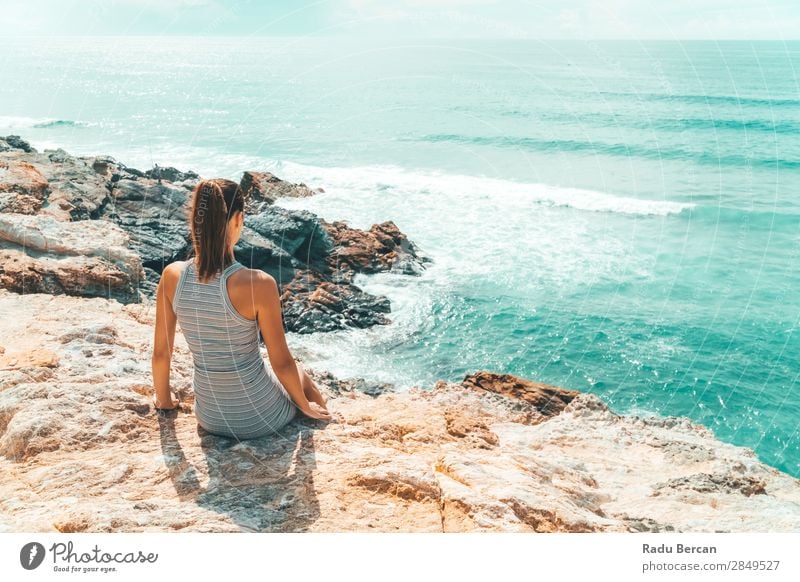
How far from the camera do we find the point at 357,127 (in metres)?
33.0

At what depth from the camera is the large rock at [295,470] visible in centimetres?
288

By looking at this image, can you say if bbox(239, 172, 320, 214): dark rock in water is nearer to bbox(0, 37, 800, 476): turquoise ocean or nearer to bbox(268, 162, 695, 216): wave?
bbox(0, 37, 800, 476): turquoise ocean

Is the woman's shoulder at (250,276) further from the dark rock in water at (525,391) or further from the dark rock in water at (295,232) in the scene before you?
the dark rock in water at (295,232)

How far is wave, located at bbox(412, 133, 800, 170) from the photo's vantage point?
25.9 meters

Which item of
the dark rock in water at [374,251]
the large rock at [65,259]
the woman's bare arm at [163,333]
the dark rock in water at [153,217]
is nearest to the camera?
the woman's bare arm at [163,333]

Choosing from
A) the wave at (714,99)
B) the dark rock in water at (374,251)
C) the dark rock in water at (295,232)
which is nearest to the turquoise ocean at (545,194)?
the wave at (714,99)

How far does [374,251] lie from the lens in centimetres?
1451

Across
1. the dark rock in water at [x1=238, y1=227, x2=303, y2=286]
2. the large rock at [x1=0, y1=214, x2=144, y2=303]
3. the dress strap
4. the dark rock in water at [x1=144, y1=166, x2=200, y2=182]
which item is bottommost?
the dark rock in water at [x1=238, y1=227, x2=303, y2=286]

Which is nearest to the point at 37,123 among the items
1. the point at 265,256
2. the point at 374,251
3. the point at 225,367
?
the point at 374,251

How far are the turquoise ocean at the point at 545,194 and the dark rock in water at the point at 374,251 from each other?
49cm

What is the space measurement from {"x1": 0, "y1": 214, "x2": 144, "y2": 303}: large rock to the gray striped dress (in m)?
3.08

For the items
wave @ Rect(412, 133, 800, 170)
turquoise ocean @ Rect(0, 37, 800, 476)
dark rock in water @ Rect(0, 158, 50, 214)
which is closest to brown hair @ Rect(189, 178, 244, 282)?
dark rock in water @ Rect(0, 158, 50, 214)

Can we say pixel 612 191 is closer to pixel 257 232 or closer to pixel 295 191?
pixel 295 191
